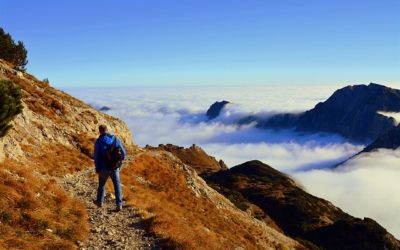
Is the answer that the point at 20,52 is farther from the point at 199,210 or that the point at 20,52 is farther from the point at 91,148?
the point at 199,210

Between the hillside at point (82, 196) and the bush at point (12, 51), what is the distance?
1887 cm

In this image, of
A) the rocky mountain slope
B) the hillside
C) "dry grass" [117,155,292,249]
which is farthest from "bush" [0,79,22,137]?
the rocky mountain slope

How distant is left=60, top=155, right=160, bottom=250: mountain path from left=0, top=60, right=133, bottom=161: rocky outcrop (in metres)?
7.21

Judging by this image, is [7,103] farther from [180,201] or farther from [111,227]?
[180,201]

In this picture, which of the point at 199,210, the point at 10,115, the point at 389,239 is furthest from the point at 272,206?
the point at 10,115

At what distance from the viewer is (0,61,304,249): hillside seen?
1688cm

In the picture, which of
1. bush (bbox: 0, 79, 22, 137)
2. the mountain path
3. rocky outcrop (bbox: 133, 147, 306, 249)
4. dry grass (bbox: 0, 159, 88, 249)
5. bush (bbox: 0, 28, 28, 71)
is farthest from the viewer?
bush (bbox: 0, 28, 28, 71)

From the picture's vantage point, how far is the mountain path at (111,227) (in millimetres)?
16812

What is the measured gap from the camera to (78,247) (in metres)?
15.6

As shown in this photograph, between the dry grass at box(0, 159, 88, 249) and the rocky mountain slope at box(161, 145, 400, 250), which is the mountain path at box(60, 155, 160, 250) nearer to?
the dry grass at box(0, 159, 88, 249)

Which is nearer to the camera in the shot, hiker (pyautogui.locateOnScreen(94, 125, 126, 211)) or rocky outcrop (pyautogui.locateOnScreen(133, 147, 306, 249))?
hiker (pyautogui.locateOnScreen(94, 125, 126, 211))

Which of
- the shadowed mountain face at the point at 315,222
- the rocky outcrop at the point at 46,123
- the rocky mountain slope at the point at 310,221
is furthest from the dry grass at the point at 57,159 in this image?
the shadowed mountain face at the point at 315,222

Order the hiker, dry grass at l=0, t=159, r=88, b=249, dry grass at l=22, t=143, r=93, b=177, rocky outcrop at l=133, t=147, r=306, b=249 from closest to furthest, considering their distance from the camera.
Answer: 1. dry grass at l=0, t=159, r=88, b=249
2. the hiker
3. dry grass at l=22, t=143, r=93, b=177
4. rocky outcrop at l=133, t=147, r=306, b=249

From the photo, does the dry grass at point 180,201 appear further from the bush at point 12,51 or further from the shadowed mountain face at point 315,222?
the shadowed mountain face at point 315,222
